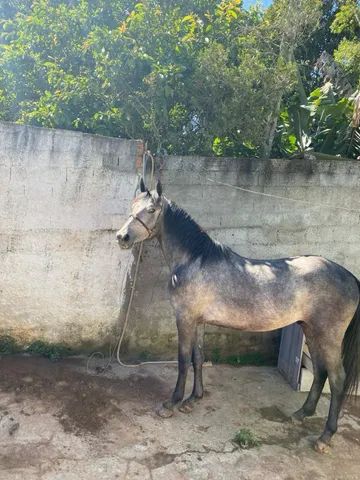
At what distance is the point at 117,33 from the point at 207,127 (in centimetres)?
139

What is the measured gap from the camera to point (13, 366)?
12.5 feet

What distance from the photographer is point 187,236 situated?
3.40 meters

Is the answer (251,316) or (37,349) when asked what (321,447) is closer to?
(251,316)

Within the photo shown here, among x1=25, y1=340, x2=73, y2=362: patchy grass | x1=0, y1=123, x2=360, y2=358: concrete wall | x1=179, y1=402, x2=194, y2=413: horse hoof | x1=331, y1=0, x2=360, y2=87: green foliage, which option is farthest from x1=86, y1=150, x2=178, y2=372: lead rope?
x1=331, y1=0, x2=360, y2=87: green foliage

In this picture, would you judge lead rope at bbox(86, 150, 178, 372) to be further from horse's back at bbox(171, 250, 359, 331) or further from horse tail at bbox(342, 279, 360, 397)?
horse tail at bbox(342, 279, 360, 397)

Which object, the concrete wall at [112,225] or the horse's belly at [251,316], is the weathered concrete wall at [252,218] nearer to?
the concrete wall at [112,225]

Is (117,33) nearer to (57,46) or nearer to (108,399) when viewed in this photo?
(57,46)

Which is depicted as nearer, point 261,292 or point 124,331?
point 261,292

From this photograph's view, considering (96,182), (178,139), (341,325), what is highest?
(178,139)

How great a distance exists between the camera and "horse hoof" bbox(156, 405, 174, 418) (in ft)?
11.0

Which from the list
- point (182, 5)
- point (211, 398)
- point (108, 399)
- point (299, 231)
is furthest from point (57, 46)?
point (211, 398)

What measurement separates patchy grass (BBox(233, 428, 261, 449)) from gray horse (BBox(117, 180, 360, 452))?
0.51 m

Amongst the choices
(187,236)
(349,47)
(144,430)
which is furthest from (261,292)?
(349,47)

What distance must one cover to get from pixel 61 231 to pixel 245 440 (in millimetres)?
2601
